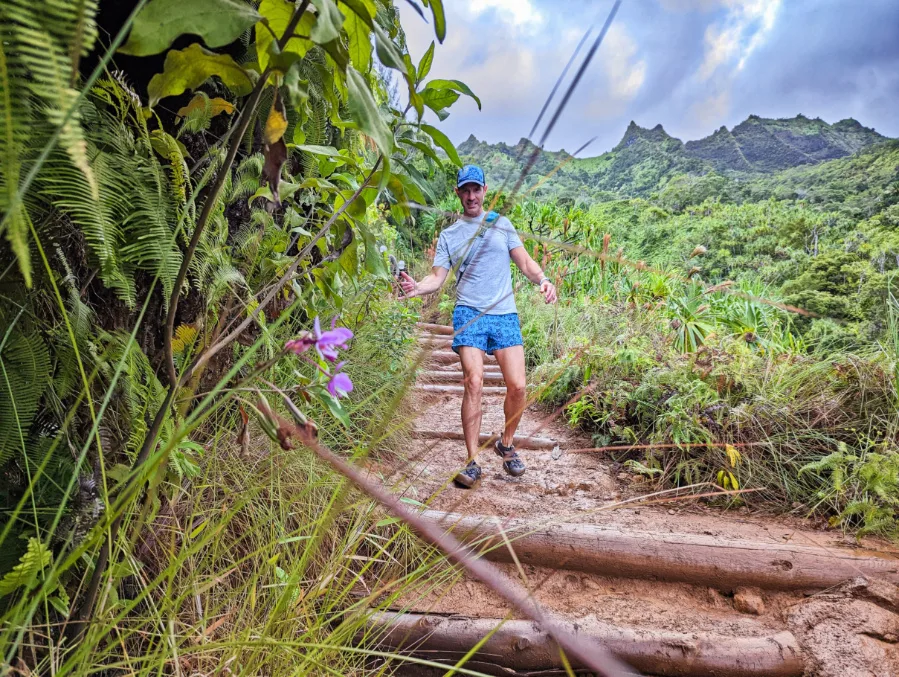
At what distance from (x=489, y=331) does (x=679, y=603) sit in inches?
62.9

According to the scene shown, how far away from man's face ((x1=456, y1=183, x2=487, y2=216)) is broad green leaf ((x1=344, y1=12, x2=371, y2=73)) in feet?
7.46

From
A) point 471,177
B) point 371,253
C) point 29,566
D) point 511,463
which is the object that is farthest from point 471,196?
point 29,566

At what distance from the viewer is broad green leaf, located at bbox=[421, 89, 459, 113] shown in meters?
0.87

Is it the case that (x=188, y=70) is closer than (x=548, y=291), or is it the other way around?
(x=188, y=70)

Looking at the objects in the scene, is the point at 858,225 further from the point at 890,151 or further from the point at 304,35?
the point at 304,35

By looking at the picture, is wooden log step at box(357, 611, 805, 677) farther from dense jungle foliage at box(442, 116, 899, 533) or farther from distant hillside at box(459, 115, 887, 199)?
distant hillside at box(459, 115, 887, 199)

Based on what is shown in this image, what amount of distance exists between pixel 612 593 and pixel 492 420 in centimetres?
212

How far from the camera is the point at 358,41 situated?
25.4 inches

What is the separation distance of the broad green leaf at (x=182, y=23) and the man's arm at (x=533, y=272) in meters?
1.99

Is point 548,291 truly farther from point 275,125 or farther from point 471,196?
point 275,125

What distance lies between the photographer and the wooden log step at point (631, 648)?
1398 mm

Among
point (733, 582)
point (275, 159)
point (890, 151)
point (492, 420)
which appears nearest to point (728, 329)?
point (492, 420)

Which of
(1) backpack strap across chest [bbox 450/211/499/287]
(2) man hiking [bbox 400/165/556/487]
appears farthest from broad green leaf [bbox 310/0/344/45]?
(2) man hiking [bbox 400/165/556/487]

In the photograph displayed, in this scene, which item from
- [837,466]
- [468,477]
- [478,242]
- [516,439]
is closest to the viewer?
[837,466]
